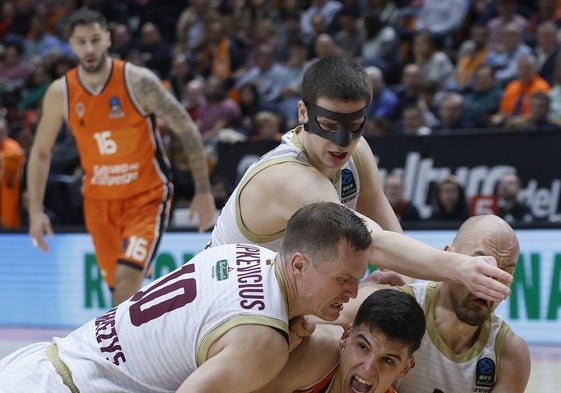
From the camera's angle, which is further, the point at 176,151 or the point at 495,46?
the point at 495,46

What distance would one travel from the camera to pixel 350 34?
1286cm

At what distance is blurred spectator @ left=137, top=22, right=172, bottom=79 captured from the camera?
14539 millimetres

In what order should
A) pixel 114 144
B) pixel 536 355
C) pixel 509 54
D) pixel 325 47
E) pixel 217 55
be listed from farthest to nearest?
pixel 217 55
pixel 325 47
pixel 509 54
pixel 536 355
pixel 114 144

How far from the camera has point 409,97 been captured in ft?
37.1

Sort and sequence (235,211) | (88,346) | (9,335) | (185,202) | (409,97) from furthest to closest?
(409,97)
(185,202)
(9,335)
(235,211)
(88,346)

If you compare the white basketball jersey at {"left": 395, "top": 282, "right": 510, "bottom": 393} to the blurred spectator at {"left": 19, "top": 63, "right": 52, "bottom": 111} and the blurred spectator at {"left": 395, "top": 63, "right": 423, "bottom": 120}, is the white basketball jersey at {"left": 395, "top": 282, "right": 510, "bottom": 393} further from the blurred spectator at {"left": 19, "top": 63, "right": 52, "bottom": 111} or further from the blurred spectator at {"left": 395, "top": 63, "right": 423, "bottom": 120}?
the blurred spectator at {"left": 19, "top": 63, "right": 52, "bottom": 111}

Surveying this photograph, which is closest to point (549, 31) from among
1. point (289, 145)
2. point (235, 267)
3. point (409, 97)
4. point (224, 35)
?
point (409, 97)

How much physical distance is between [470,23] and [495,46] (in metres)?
1.32

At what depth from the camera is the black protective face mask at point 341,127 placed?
404cm

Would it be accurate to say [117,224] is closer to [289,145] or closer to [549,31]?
[289,145]

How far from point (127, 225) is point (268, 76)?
6607 millimetres

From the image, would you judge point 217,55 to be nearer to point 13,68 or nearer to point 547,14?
point 13,68

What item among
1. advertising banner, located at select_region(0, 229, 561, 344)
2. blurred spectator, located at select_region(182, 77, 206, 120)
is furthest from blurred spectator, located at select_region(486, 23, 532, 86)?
blurred spectator, located at select_region(182, 77, 206, 120)

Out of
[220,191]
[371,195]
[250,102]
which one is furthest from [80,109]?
[250,102]
